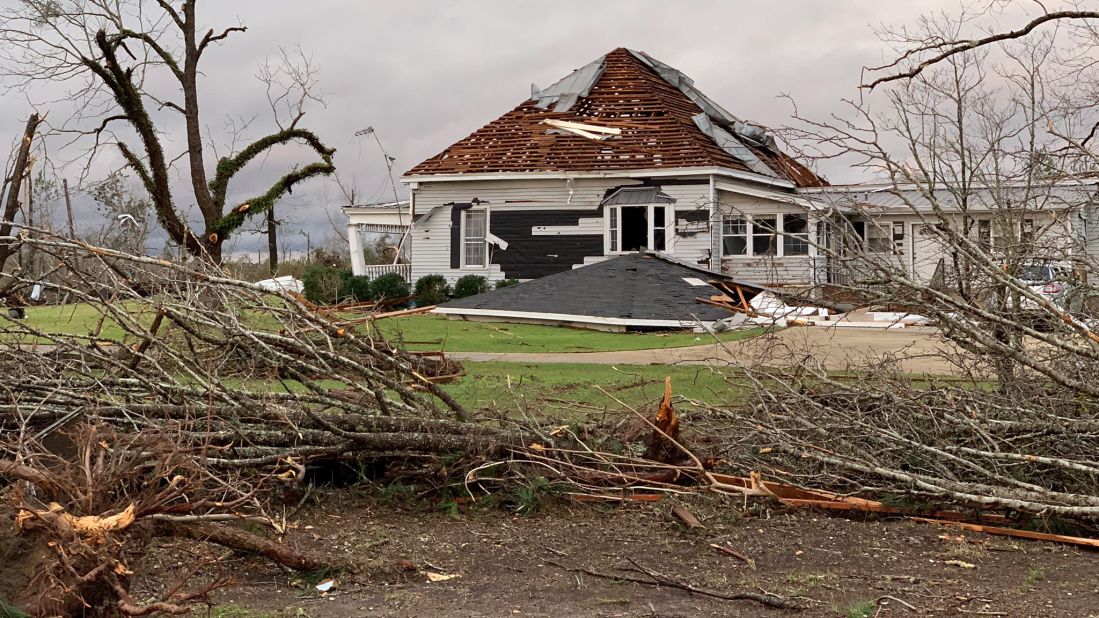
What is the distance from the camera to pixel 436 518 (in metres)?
5.84

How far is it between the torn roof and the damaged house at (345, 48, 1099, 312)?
1.7 inches

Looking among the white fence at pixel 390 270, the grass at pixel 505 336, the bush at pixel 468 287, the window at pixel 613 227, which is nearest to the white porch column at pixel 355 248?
the white fence at pixel 390 270

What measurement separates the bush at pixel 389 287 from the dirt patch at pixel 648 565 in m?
18.8

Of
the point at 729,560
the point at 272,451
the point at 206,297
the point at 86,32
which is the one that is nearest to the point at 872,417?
the point at 729,560

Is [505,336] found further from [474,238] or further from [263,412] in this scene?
[474,238]

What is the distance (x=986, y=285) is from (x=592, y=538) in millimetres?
3076

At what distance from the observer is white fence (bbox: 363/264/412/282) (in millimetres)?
28172

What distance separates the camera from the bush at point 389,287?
24688 mm

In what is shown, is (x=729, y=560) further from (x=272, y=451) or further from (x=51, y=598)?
(x=51, y=598)

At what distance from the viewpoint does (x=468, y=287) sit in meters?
25.8

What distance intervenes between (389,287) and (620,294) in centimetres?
840

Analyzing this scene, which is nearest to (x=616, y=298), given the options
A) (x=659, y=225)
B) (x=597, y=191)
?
(x=659, y=225)

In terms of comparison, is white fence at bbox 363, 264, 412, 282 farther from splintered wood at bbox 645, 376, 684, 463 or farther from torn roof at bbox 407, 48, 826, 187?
splintered wood at bbox 645, 376, 684, 463

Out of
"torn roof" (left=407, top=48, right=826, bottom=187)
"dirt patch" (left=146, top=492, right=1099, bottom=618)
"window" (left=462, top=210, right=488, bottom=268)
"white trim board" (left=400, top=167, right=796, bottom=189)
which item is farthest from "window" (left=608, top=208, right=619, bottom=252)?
"dirt patch" (left=146, top=492, right=1099, bottom=618)
